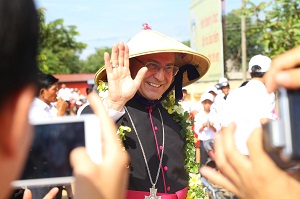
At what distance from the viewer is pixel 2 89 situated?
0.74 m

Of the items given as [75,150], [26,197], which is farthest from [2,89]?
[26,197]

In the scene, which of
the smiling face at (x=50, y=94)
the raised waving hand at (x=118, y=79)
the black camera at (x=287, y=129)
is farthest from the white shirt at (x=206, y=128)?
the black camera at (x=287, y=129)

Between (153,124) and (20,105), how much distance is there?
2.22 meters

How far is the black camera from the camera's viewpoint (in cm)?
79

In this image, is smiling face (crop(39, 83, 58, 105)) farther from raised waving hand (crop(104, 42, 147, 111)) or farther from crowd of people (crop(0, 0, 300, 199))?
raised waving hand (crop(104, 42, 147, 111))

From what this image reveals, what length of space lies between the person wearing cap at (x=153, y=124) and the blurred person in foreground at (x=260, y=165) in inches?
59.1

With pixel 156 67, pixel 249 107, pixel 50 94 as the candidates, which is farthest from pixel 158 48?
pixel 50 94

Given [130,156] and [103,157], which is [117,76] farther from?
[103,157]

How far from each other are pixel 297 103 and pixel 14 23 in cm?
45

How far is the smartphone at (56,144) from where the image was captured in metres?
0.96

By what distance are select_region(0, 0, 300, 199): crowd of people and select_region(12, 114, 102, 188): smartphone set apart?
3 centimetres

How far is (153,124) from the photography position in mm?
2963

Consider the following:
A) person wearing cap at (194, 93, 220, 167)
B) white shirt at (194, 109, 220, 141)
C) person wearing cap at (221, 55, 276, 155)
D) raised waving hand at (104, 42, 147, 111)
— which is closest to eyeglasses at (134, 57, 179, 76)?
raised waving hand at (104, 42, 147, 111)

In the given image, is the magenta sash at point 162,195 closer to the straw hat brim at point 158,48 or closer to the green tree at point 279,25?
the straw hat brim at point 158,48
